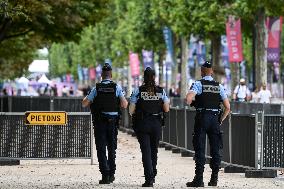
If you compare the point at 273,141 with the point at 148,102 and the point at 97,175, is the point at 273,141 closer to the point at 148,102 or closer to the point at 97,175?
the point at 97,175

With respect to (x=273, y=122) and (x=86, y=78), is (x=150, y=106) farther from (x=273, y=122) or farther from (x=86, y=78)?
(x=86, y=78)

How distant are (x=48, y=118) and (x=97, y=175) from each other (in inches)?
123

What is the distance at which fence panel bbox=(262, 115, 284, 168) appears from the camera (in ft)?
62.5

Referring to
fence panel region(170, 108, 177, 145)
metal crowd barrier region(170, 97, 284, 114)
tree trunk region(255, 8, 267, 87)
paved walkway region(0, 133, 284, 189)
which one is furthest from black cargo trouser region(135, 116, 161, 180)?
tree trunk region(255, 8, 267, 87)

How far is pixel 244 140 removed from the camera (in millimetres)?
19562

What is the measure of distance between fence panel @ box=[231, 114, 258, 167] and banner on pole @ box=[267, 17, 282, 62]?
95.7 feet

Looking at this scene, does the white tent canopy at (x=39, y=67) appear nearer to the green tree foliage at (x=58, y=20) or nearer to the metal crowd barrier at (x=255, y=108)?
the green tree foliage at (x=58, y=20)

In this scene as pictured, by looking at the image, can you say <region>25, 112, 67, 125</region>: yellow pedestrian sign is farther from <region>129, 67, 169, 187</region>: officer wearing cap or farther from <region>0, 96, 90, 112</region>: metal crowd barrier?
<region>0, 96, 90, 112</region>: metal crowd barrier

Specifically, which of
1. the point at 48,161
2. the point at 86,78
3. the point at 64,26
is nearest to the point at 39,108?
the point at 64,26

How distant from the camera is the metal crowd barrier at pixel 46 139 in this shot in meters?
22.0

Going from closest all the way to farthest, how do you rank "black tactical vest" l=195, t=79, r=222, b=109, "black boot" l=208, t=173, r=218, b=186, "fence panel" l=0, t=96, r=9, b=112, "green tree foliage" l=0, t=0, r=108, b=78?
"black tactical vest" l=195, t=79, r=222, b=109 < "black boot" l=208, t=173, r=218, b=186 < "green tree foliage" l=0, t=0, r=108, b=78 < "fence panel" l=0, t=96, r=9, b=112

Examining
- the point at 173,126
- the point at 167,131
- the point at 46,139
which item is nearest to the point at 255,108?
the point at 167,131

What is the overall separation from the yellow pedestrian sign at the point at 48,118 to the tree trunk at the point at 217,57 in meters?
34.1

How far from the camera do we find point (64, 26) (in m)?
45.0
